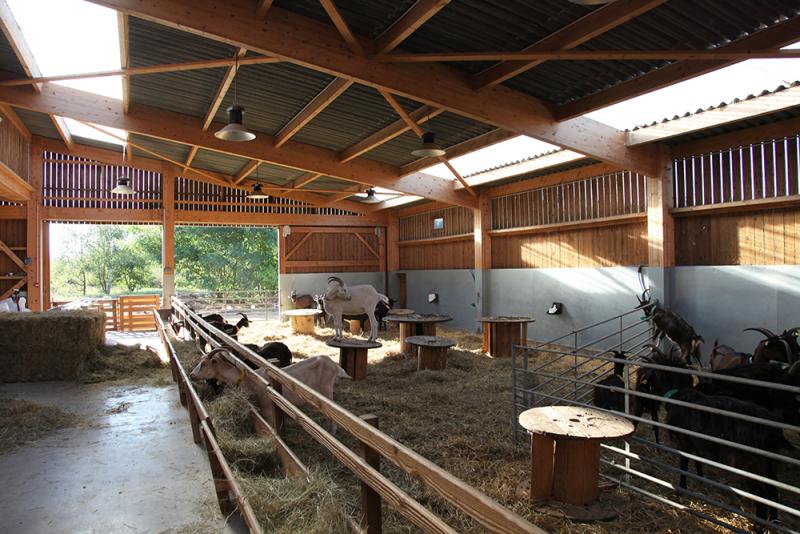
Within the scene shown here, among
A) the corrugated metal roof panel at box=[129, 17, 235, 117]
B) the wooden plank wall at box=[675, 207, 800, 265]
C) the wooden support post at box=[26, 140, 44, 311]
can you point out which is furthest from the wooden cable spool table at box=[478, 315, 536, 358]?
the wooden support post at box=[26, 140, 44, 311]

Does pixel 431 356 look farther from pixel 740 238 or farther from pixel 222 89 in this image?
pixel 222 89

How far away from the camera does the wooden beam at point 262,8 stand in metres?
5.25

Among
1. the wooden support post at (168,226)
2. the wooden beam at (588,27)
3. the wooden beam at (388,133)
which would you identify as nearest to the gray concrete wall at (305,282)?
the wooden support post at (168,226)

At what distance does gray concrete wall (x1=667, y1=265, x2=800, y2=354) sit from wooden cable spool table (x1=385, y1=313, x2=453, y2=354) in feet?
13.9

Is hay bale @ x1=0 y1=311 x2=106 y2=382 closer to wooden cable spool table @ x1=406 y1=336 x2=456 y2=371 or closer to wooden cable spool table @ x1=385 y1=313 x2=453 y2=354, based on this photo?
wooden cable spool table @ x1=406 y1=336 x2=456 y2=371

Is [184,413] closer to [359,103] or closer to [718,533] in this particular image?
[718,533]

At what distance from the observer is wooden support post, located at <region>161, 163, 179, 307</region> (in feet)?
48.9

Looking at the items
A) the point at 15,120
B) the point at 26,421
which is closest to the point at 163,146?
the point at 15,120

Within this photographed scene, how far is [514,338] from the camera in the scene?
32.8ft

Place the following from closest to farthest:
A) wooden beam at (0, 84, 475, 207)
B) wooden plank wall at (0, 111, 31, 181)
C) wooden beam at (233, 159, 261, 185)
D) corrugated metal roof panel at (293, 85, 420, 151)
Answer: corrugated metal roof panel at (293, 85, 420, 151) → wooden beam at (0, 84, 475, 207) → wooden plank wall at (0, 111, 31, 181) → wooden beam at (233, 159, 261, 185)

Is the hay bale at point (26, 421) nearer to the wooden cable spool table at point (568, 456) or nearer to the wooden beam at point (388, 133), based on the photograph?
the wooden cable spool table at point (568, 456)

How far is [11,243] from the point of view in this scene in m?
13.4

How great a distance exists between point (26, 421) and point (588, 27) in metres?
6.78

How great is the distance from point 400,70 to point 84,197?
12194mm
